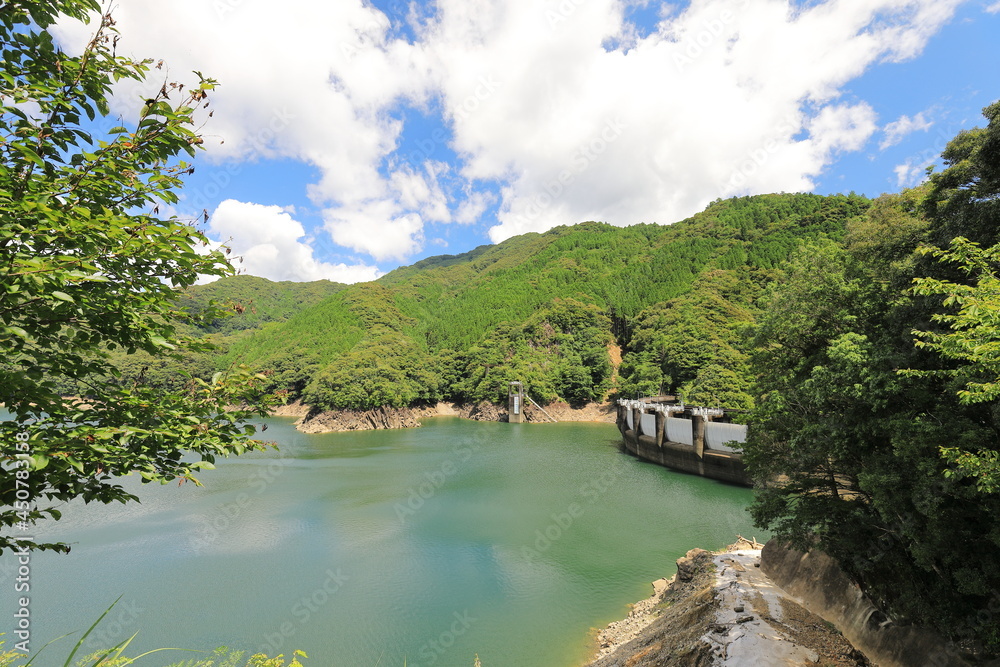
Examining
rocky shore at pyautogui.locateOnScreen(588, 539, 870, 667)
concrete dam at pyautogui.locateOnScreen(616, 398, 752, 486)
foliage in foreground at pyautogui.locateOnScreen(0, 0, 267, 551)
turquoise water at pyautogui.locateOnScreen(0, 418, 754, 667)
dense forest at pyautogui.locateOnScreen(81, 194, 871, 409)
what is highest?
dense forest at pyautogui.locateOnScreen(81, 194, 871, 409)

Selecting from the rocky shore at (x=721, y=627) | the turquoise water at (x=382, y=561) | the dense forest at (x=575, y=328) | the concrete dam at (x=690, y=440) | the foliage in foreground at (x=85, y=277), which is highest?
the dense forest at (x=575, y=328)

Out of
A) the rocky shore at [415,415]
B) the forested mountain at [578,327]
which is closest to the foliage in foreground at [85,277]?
the forested mountain at [578,327]

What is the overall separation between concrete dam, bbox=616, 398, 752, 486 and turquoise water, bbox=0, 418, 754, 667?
52.3 inches

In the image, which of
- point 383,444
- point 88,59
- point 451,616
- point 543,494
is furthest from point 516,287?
point 88,59

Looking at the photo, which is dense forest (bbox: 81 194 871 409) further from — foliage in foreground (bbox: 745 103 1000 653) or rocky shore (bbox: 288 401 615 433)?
foliage in foreground (bbox: 745 103 1000 653)

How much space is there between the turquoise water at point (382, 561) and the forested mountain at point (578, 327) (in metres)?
20.9

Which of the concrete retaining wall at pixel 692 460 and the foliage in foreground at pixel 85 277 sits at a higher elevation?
the foliage in foreground at pixel 85 277

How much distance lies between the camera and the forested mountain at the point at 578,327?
55406mm

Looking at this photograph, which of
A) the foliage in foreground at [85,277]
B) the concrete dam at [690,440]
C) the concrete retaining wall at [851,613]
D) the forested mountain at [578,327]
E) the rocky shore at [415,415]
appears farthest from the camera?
the rocky shore at [415,415]

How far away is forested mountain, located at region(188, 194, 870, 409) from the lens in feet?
182

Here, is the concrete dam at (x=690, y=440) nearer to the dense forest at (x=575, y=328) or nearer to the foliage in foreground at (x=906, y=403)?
the dense forest at (x=575, y=328)

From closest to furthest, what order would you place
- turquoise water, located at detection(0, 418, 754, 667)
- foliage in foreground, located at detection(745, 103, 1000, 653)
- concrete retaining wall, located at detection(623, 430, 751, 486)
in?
1. foliage in foreground, located at detection(745, 103, 1000, 653)
2. turquoise water, located at detection(0, 418, 754, 667)
3. concrete retaining wall, located at detection(623, 430, 751, 486)

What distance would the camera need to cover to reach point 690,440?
95.9 ft

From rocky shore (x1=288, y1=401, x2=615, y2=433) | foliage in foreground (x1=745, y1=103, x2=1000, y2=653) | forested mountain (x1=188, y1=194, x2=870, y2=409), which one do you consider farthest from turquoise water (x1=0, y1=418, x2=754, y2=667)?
rocky shore (x1=288, y1=401, x2=615, y2=433)
